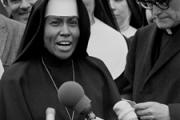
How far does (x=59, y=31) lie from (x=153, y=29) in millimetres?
771

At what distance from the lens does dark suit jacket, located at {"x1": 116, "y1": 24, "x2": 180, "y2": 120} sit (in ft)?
20.9

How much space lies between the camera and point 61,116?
667 centimetres

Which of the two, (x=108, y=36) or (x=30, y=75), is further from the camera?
(x=108, y=36)

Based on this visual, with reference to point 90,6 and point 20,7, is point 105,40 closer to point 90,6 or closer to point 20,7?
point 90,6

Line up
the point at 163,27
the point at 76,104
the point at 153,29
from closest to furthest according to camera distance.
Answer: the point at 76,104
the point at 163,27
the point at 153,29

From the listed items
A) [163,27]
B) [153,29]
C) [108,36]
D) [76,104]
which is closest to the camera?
[76,104]

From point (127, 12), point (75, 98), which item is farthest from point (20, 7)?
point (75, 98)

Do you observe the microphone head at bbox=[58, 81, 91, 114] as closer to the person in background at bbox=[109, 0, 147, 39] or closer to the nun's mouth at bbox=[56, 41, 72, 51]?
the nun's mouth at bbox=[56, 41, 72, 51]

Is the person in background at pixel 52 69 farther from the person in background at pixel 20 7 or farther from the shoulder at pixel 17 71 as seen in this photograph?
the person in background at pixel 20 7

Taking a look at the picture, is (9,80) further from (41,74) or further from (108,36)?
(108,36)

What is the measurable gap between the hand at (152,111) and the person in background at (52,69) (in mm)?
865

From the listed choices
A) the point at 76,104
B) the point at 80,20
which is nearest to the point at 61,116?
the point at 80,20

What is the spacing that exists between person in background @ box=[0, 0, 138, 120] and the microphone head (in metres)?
1.06

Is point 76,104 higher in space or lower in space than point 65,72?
higher
